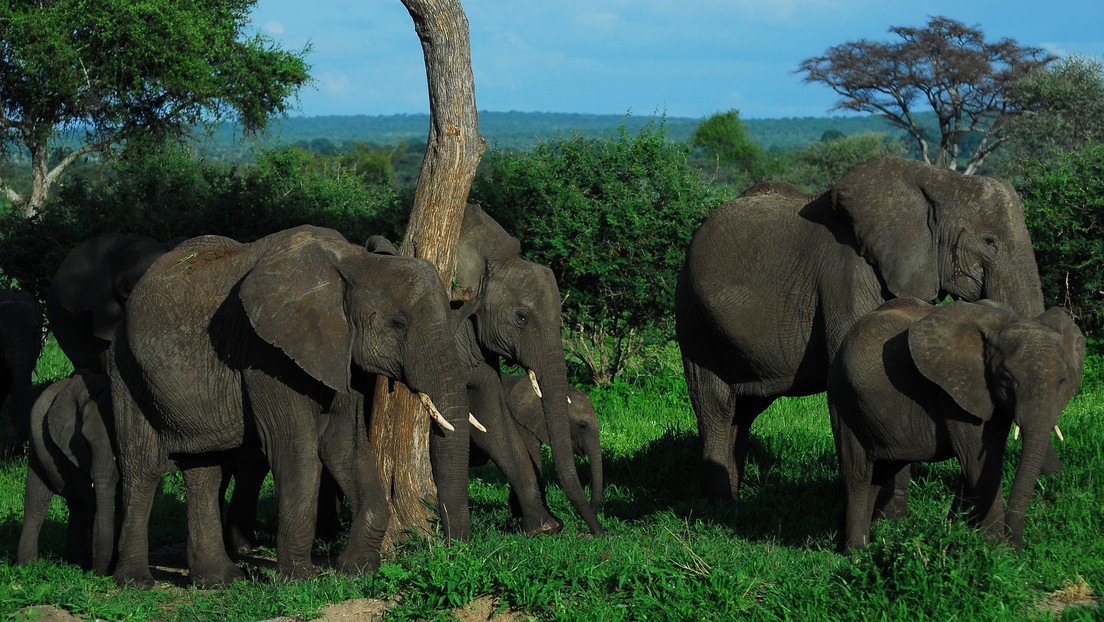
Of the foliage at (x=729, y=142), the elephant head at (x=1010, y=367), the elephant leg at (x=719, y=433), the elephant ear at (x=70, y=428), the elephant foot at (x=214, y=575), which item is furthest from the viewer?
the foliage at (x=729, y=142)

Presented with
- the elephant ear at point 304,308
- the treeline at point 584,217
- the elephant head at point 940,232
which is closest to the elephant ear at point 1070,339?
the elephant head at point 940,232

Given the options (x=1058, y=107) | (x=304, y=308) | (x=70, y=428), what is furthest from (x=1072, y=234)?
(x=1058, y=107)

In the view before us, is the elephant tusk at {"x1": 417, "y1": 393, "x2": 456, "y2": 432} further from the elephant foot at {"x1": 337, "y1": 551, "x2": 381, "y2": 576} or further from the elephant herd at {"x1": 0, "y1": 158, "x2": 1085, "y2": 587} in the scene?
the elephant foot at {"x1": 337, "y1": 551, "x2": 381, "y2": 576}

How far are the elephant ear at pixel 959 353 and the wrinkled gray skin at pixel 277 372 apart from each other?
7.52ft

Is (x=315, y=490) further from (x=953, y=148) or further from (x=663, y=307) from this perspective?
(x=953, y=148)

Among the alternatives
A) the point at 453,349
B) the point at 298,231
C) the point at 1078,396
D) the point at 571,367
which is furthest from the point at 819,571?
the point at 571,367

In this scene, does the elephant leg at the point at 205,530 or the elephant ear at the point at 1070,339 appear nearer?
the elephant ear at the point at 1070,339

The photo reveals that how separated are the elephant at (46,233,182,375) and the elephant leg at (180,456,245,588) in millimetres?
3021

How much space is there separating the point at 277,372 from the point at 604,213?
700 centimetres

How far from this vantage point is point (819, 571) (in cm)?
645

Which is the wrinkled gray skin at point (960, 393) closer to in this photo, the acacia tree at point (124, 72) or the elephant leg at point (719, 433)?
the elephant leg at point (719, 433)

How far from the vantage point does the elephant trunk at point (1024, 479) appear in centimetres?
642

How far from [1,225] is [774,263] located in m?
10.1

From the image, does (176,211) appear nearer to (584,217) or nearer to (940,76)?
(584,217)
